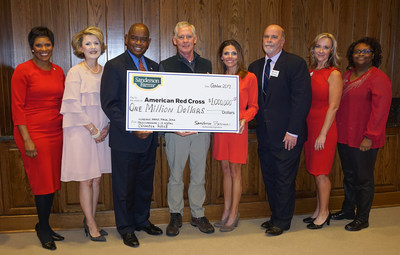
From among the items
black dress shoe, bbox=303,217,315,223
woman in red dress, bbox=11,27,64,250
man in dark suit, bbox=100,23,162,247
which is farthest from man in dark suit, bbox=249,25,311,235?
woman in red dress, bbox=11,27,64,250

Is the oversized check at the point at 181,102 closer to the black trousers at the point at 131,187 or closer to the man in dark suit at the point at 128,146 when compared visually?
the man in dark suit at the point at 128,146

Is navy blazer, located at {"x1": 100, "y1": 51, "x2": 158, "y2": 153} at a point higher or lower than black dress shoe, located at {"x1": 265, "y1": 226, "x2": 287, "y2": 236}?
higher

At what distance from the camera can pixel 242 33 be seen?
10.3 feet

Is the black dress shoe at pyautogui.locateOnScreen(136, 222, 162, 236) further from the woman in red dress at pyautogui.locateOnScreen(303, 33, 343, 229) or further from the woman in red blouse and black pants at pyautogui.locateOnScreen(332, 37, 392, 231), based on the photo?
the woman in red blouse and black pants at pyautogui.locateOnScreen(332, 37, 392, 231)

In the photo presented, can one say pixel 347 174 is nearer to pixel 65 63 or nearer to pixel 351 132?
pixel 351 132

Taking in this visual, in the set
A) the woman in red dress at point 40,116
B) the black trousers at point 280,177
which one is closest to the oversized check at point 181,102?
the black trousers at point 280,177

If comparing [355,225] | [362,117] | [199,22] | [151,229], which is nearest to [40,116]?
[151,229]

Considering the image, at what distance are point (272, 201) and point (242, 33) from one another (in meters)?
1.65

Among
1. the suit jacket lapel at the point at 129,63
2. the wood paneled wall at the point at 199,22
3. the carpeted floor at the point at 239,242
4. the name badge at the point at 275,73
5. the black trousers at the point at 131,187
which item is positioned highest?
the wood paneled wall at the point at 199,22

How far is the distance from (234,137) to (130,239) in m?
1.11

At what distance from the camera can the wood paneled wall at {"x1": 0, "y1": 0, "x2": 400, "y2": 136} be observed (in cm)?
274

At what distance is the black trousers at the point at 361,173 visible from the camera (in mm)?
2619

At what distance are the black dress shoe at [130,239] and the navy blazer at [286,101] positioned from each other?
127 centimetres

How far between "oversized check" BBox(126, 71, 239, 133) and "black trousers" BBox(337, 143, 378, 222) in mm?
1098
